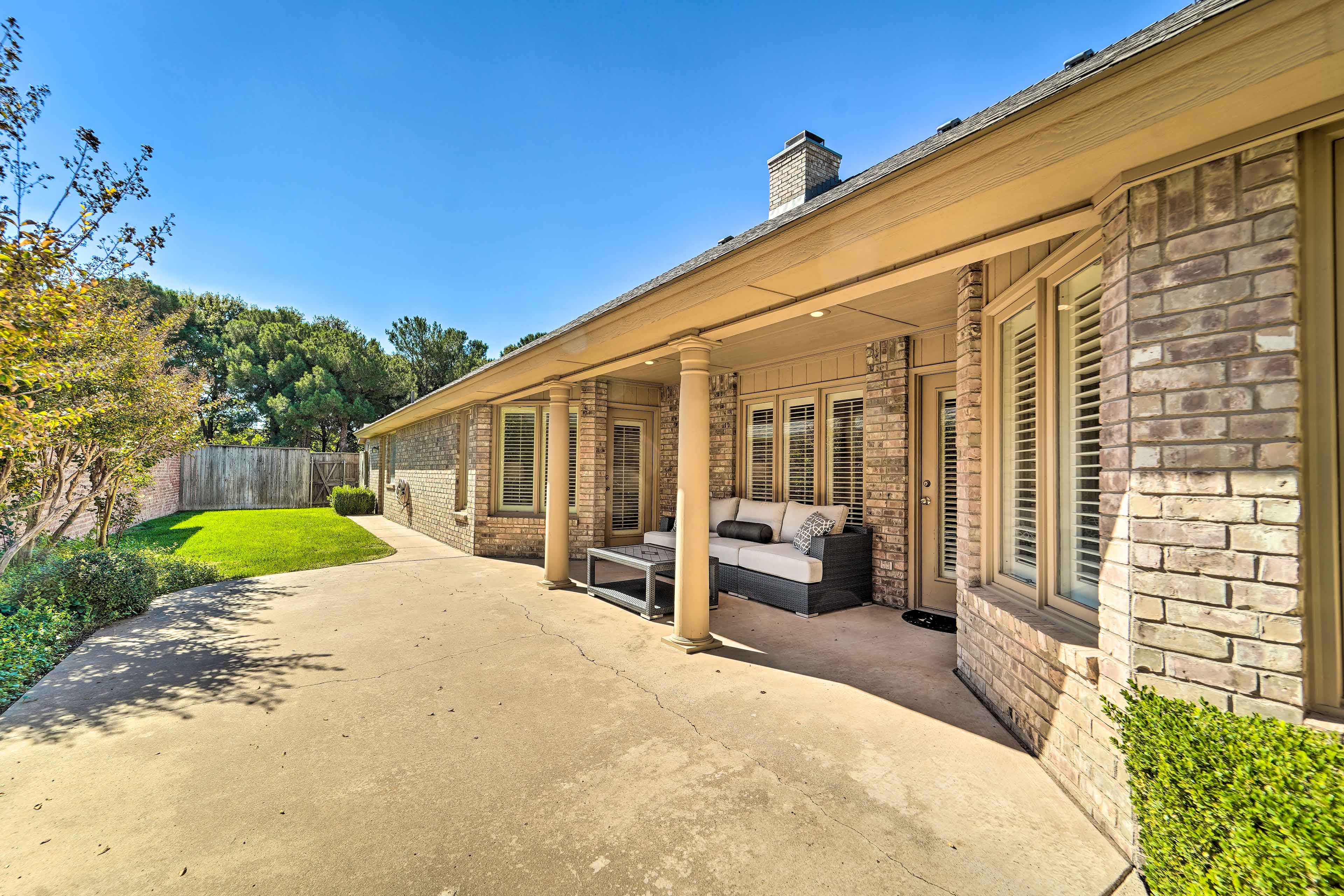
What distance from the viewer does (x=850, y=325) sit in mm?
4988

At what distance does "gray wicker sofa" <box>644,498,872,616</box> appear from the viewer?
16.4 ft

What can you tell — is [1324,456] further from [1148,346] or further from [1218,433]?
[1148,346]

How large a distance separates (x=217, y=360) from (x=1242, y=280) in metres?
28.1

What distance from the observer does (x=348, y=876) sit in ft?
5.68

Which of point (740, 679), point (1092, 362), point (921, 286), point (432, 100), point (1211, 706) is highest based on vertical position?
point (432, 100)

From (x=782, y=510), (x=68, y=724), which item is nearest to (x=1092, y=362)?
(x=782, y=510)

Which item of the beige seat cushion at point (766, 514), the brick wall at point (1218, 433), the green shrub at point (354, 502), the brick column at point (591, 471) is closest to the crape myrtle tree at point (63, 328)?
the brick column at point (591, 471)

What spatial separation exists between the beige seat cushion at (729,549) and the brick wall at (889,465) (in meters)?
1.25

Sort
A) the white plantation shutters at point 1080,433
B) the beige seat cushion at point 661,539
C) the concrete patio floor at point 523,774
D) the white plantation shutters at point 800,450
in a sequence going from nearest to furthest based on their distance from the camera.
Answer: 1. the concrete patio floor at point 523,774
2. the white plantation shutters at point 1080,433
3. the white plantation shutters at point 800,450
4. the beige seat cushion at point 661,539

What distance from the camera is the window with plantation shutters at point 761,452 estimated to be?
6.70m

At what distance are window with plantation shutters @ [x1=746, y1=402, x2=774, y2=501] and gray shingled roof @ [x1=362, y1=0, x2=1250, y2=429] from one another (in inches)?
105

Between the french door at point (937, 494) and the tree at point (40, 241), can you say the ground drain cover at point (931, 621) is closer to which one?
the french door at point (937, 494)

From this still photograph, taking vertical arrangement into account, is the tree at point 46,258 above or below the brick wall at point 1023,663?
above

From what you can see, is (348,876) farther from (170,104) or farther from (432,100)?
(432,100)
